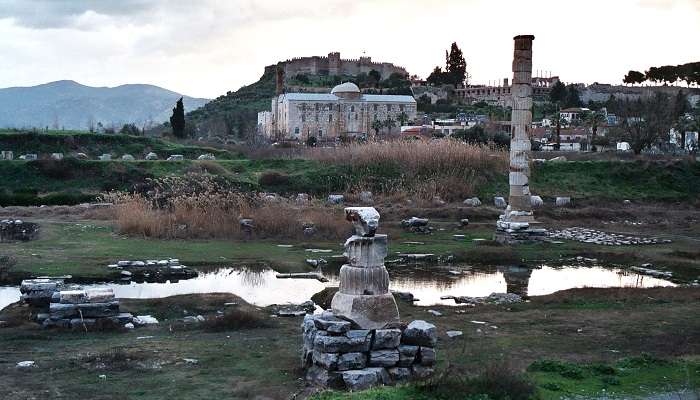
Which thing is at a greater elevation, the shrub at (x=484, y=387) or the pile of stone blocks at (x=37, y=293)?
the shrub at (x=484, y=387)

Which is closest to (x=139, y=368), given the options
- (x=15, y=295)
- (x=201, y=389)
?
(x=201, y=389)

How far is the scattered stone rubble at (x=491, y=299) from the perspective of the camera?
16750 millimetres

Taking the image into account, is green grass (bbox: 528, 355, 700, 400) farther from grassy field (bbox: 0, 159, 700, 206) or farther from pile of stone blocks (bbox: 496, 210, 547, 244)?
grassy field (bbox: 0, 159, 700, 206)

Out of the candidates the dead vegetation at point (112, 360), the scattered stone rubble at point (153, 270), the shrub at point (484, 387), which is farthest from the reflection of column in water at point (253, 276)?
the shrub at point (484, 387)

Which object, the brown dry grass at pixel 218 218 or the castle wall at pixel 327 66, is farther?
the castle wall at pixel 327 66

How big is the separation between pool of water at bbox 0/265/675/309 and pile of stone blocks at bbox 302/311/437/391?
5.69 m

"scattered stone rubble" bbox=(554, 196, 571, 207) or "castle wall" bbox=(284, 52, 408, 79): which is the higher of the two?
"castle wall" bbox=(284, 52, 408, 79)

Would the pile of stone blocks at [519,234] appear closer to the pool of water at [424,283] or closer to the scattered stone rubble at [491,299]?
the pool of water at [424,283]

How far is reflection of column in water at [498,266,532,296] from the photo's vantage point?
18.9 meters

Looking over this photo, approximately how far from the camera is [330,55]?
12681cm

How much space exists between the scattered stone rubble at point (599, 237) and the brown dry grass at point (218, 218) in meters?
8.22

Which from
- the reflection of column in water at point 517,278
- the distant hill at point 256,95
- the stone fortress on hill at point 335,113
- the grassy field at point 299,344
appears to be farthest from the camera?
the distant hill at point 256,95

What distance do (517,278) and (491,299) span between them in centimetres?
393

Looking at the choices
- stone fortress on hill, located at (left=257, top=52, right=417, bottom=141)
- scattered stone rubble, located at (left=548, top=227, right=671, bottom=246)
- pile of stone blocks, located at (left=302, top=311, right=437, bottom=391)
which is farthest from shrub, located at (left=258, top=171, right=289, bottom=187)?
stone fortress on hill, located at (left=257, top=52, right=417, bottom=141)
